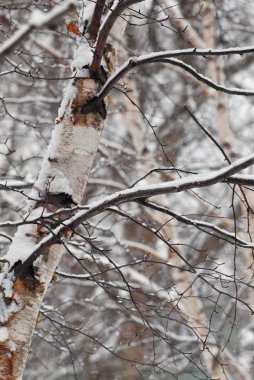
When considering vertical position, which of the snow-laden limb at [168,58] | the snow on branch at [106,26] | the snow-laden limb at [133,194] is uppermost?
the snow on branch at [106,26]

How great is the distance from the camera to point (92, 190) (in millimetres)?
7906

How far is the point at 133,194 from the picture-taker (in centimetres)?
207

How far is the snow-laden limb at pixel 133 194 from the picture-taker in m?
1.87

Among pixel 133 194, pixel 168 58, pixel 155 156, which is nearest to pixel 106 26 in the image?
pixel 168 58

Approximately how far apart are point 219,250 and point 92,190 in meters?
2.45

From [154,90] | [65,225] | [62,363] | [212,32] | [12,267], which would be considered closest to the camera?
[65,225]

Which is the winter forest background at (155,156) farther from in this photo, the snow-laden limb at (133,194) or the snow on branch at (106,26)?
the snow-laden limb at (133,194)

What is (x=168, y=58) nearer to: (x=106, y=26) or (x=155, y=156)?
(x=106, y=26)

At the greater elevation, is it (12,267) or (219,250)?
(219,250)

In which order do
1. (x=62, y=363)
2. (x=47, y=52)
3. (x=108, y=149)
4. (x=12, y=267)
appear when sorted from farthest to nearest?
(x=62, y=363) → (x=108, y=149) → (x=47, y=52) → (x=12, y=267)

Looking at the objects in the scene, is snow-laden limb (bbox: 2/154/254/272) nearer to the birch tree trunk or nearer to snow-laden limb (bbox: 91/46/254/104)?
the birch tree trunk

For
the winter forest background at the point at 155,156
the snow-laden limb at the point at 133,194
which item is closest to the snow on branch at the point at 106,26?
the snow-laden limb at the point at 133,194

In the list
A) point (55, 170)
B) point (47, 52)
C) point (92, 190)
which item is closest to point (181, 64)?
point (55, 170)

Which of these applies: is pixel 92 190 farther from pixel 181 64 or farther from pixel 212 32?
pixel 181 64
